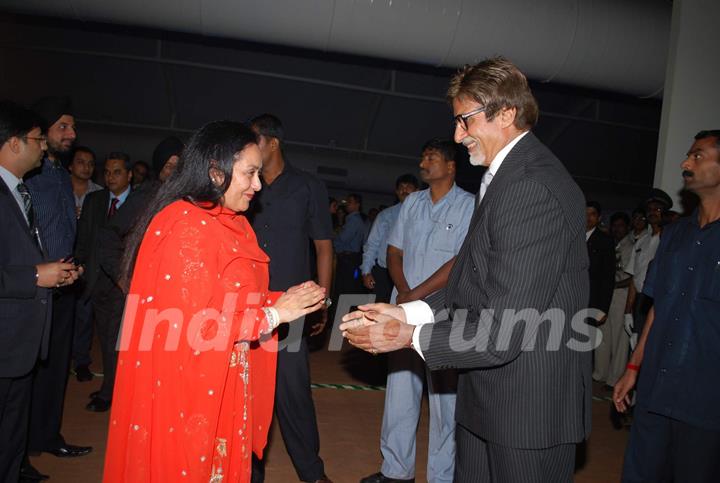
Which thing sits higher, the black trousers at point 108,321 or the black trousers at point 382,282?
the black trousers at point 382,282

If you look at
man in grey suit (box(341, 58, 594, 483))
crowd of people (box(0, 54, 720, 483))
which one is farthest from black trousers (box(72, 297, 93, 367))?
man in grey suit (box(341, 58, 594, 483))

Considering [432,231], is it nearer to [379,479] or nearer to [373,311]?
[373,311]

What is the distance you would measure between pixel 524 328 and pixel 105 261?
112 inches

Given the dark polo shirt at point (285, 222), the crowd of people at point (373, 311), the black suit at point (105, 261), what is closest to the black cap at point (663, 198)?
the crowd of people at point (373, 311)

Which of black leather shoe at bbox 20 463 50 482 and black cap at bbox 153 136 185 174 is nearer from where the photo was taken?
black leather shoe at bbox 20 463 50 482

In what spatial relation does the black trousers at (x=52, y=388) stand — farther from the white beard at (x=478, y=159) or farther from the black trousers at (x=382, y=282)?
the black trousers at (x=382, y=282)

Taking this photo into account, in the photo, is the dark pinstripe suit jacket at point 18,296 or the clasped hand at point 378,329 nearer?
the clasped hand at point 378,329

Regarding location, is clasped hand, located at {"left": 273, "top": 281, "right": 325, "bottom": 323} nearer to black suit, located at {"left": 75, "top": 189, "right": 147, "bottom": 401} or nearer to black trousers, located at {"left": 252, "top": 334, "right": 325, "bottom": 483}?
black trousers, located at {"left": 252, "top": 334, "right": 325, "bottom": 483}

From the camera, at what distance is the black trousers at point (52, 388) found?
3281mm

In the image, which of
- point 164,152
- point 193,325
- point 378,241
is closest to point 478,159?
point 193,325

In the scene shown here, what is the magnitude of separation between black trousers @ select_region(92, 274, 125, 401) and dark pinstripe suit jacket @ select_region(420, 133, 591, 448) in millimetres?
2784

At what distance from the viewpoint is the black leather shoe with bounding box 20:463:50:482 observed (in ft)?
9.89

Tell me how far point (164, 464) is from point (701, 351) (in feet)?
7.06

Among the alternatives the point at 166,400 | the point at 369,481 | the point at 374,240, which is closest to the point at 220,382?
the point at 166,400
